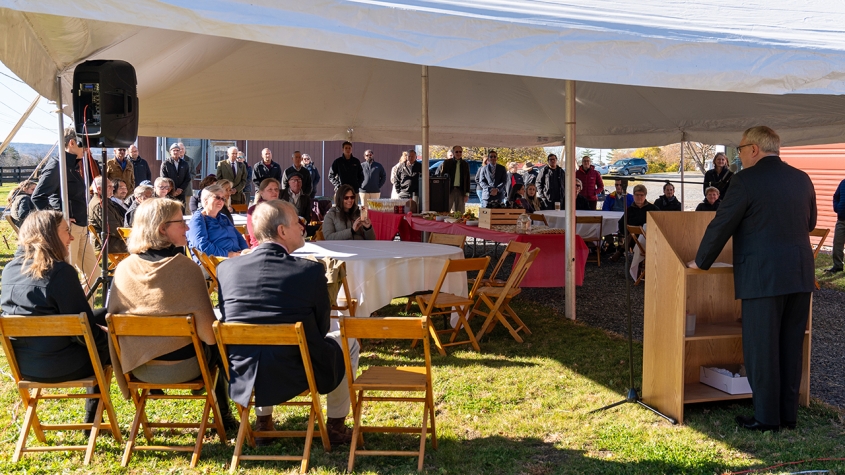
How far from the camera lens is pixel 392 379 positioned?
375 centimetres

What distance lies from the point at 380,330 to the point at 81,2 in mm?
1978

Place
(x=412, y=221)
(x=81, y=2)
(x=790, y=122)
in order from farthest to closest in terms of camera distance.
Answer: (x=412, y=221), (x=790, y=122), (x=81, y=2)

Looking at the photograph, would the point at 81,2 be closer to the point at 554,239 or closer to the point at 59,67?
the point at 59,67

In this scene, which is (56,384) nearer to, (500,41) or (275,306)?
(275,306)

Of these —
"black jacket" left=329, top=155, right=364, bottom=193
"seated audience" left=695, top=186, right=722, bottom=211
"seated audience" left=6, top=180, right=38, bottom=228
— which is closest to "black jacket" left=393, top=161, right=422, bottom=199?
"black jacket" left=329, top=155, right=364, bottom=193

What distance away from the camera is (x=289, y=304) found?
11.3 feet

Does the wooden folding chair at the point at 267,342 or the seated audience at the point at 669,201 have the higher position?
the seated audience at the point at 669,201

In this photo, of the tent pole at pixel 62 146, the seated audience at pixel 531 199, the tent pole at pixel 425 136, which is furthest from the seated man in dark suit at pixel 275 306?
the seated audience at pixel 531 199

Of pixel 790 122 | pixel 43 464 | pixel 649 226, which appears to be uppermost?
pixel 790 122

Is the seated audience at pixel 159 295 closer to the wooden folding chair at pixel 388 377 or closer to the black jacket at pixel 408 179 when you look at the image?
the wooden folding chair at pixel 388 377

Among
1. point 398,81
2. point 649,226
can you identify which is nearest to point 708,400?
point 649,226

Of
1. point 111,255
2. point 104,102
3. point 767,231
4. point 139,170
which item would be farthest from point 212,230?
point 139,170

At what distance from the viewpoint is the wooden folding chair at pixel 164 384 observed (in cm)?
352

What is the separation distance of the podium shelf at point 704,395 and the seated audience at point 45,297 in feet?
10.8
